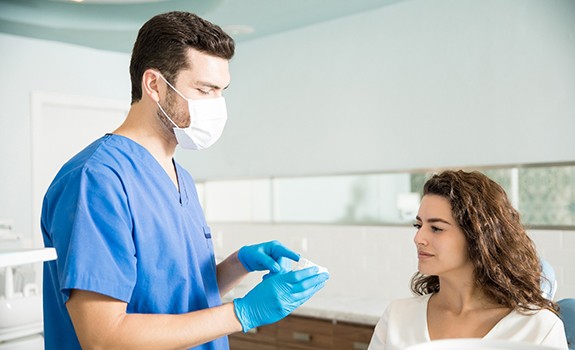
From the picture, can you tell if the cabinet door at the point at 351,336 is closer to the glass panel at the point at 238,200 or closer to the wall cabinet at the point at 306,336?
the wall cabinet at the point at 306,336

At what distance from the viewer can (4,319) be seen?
1.73m

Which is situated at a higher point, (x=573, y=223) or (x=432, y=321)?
(x=573, y=223)

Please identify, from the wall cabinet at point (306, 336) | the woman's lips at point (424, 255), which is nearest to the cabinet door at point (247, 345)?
the wall cabinet at point (306, 336)

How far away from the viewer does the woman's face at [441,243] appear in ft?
5.86

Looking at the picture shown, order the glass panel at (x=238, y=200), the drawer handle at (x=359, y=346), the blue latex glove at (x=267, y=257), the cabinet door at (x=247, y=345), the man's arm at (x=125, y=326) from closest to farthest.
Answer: the man's arm at (x=125, y=326) < the blue latex glove at (x=267, y=257) < the drawer handle at (x=359, y=346) < the cabinet door at (x=247, y=345) < the glass panel at (x=238, y=200)

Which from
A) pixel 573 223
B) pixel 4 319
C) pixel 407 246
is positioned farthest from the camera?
pixel 407 246

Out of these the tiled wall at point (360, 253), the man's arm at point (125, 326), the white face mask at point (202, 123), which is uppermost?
the white face mask at point (202, 123)

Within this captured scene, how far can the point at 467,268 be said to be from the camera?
5.96 ft

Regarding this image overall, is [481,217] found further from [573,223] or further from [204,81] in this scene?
[573,223]

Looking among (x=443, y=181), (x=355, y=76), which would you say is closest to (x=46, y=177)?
→ (x=355, y=76)

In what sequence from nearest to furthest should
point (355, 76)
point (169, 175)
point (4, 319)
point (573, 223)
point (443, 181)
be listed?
point (169, 175), point (4, 319), point (443, 181), point (573, 223), point (355, 76)

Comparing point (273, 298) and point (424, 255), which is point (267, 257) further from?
point (424, 255)

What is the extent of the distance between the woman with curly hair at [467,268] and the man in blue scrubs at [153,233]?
0.46 meters

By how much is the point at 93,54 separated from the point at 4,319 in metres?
2.75
